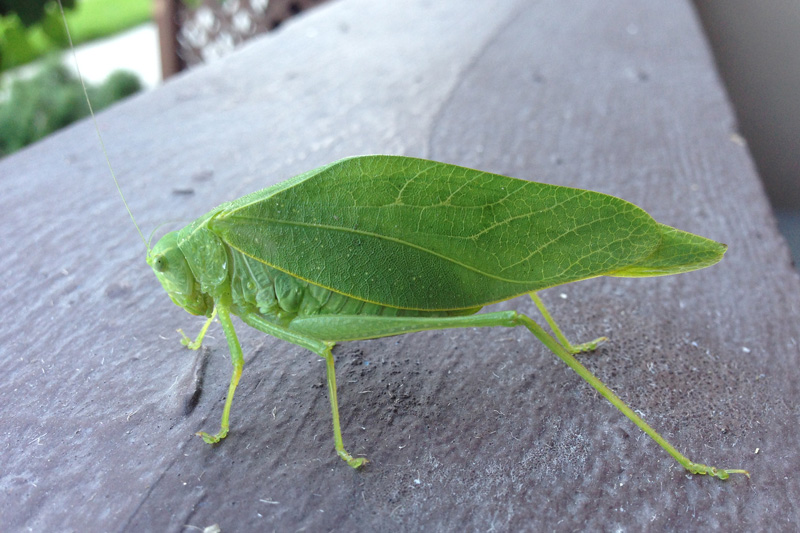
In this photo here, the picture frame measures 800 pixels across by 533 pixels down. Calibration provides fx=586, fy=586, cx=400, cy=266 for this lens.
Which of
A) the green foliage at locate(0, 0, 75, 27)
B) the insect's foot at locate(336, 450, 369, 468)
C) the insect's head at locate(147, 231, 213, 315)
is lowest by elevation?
the insect's foot at locate(336, 450, 369, 468)

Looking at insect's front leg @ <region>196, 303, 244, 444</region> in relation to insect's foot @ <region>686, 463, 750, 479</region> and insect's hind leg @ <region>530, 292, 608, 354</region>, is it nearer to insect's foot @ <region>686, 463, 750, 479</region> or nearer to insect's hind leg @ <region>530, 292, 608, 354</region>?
insect's hind leg @ <region>530, 292, 608, 354</region>

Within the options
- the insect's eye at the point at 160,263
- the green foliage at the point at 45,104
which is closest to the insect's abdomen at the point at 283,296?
the insect's eye at the point at 160,263

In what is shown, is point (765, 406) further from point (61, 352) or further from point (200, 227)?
point (61, 352)

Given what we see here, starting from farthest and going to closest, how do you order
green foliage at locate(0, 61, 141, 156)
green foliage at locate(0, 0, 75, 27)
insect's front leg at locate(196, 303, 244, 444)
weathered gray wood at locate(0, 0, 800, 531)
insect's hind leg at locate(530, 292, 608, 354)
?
green foliage at locate(0, 61, 141, 156) < green foliage at locate(0, 0, 75, 27) < insect's hind leg at locate(530, 292, 608, 354) < insect's front leg at locate(196, 303, 244, 444) < weathered gray wood at locate(0, 0, 800, 531)

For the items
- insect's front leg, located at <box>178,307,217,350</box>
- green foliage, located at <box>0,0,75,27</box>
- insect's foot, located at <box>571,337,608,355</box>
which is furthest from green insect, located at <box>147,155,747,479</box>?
green foliage, located at <box>0,0,75,27</box>

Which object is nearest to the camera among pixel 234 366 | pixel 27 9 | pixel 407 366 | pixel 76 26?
pixel 234 366

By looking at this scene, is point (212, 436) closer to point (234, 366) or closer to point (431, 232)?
point (234, 366)

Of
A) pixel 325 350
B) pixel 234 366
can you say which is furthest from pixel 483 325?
pixel 234 366

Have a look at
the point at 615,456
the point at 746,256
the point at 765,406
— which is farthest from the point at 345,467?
the point at 746,256
